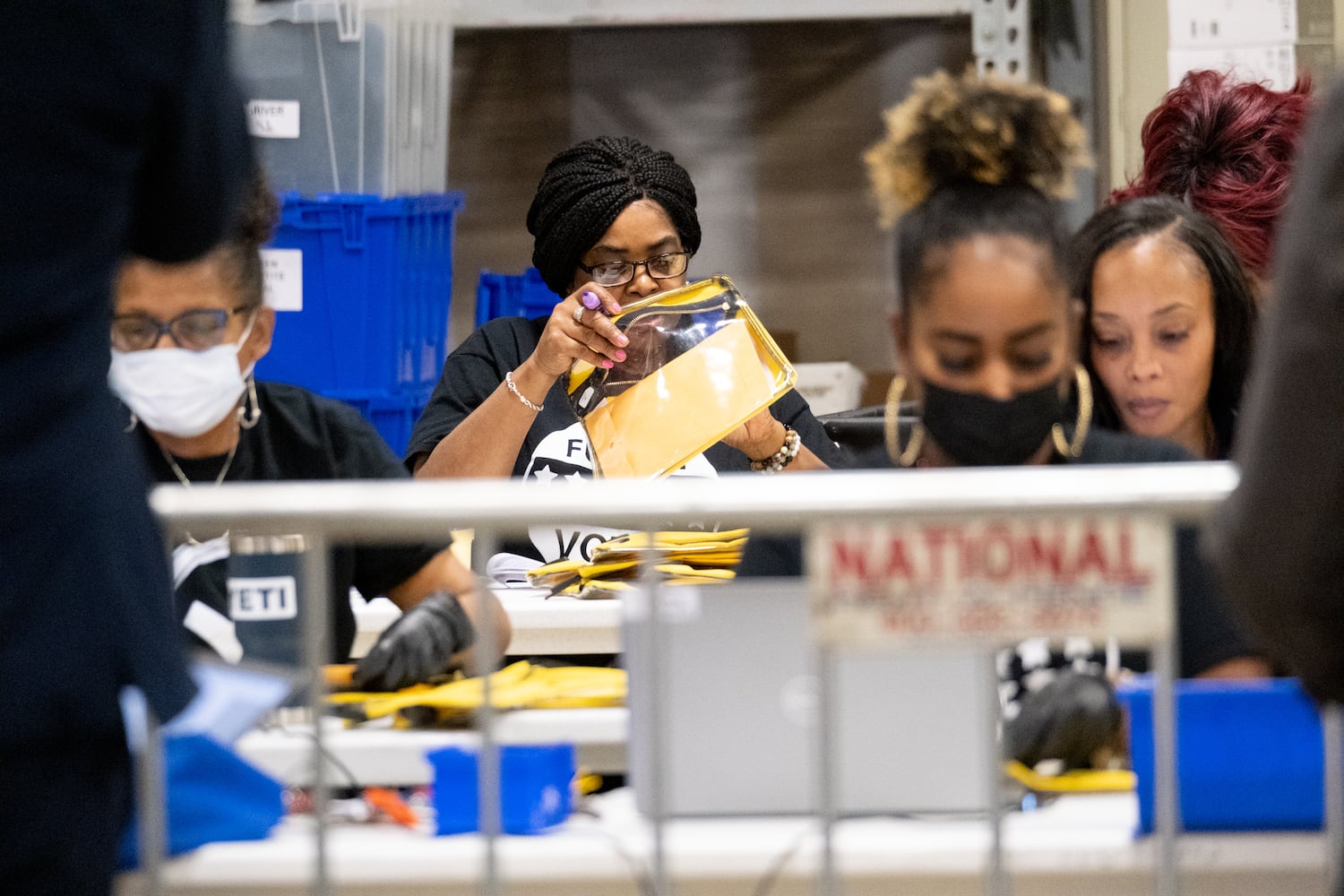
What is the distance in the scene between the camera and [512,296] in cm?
307

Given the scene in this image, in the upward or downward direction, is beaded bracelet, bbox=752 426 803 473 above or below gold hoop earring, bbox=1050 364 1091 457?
below

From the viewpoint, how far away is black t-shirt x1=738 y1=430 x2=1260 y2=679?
133 cm

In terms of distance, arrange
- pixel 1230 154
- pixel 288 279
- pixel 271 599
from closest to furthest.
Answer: pixel 271 599
pixel 1230 154
pixel 288 279

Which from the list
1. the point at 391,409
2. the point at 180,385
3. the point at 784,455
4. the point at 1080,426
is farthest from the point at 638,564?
the point at 1080,426

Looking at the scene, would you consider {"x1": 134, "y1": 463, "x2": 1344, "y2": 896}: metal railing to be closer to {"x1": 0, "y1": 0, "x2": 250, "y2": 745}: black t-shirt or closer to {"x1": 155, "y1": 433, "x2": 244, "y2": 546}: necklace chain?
{"x1": 0, "y1": 0, "x2": 250, "y2": 745}: black t-shirt

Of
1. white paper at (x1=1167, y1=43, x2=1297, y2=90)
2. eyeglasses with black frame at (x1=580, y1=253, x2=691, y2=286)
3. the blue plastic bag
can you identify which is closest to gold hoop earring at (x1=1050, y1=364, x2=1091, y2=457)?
the blue plastic bag

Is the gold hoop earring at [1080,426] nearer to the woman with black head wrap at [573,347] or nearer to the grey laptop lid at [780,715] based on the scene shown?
the grey laptop lid at [780,715]

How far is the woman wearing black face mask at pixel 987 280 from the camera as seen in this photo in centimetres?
127

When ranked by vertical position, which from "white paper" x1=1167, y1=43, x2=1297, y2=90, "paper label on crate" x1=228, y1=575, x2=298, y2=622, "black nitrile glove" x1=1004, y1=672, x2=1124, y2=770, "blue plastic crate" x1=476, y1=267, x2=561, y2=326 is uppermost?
"white paper" x1=1167, y1=43, x2=1297, y2=90

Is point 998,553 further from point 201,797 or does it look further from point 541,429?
point 541,429

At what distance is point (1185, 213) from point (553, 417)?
1.03 m

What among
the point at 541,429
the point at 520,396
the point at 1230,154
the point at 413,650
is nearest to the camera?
the point at 413,650

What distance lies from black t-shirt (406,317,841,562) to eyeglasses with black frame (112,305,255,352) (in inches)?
24.0

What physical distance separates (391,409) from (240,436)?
3.12 feet
